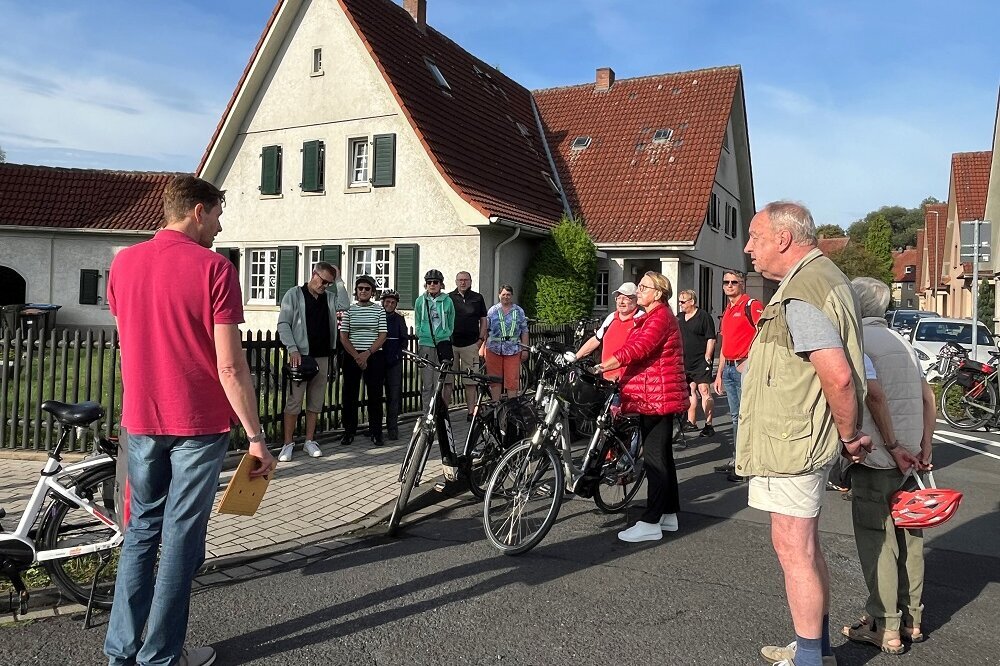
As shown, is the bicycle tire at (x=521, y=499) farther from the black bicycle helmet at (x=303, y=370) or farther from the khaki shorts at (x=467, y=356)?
the khaki shorts at (x=467, y=356)

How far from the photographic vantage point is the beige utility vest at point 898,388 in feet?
12.5

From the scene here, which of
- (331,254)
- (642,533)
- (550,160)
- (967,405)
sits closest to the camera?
(642,533)

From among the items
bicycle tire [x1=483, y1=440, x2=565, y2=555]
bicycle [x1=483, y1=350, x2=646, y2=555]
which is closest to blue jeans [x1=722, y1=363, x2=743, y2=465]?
bicycle [x1=483, y1=350, x2=646, y2=555]

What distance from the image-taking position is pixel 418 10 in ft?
77.9

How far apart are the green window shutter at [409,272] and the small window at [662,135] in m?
8.97

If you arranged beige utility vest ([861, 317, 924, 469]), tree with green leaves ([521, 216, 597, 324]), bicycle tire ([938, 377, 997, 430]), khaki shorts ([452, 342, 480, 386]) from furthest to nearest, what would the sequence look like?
1. tree with green leaves ([521, 216, 597, 324])
2. bicycle tire ([938, 377, 997, 430])
3. khaki shorts ([452, 342, 480, 386])
4. beige utility vest ([861, 317, 924, 469])

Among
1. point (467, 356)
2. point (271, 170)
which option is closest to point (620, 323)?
point (467, 356)

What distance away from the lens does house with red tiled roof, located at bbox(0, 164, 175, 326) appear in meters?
26.7

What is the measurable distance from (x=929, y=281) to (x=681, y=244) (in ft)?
138

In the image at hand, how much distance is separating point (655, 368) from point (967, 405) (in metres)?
8.17

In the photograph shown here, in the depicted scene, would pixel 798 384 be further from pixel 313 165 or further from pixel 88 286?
pixel 88 286

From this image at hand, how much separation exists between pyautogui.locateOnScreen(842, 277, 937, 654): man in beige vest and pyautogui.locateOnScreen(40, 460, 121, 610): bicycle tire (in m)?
3.74

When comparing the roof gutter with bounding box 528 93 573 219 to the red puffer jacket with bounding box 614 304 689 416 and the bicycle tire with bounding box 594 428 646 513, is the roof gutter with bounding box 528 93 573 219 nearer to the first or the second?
the bicycle tire with bounding box 594 428 646 513

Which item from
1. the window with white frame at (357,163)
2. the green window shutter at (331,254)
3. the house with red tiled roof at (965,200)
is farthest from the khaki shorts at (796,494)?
the house with red tiled roof at (965,200)
